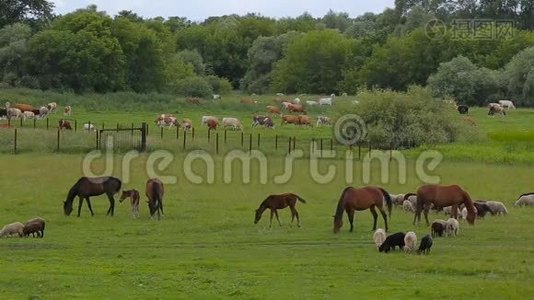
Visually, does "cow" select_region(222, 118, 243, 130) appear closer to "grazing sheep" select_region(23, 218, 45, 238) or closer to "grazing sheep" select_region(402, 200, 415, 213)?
"grazing sheep" select_region(402, 200, 415, 213)

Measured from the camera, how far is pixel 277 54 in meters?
130

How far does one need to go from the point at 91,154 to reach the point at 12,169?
6636 millimetres

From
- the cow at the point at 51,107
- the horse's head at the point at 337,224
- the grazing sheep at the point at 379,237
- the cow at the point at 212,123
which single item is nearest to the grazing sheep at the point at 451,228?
the grazing sheep at the point at 379,237

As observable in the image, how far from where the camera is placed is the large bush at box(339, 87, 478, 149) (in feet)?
179

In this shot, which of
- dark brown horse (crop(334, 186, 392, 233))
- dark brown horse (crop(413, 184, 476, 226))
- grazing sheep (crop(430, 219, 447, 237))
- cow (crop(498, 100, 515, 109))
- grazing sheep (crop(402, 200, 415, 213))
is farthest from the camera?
cow (crop(498, 100, 515, 109))

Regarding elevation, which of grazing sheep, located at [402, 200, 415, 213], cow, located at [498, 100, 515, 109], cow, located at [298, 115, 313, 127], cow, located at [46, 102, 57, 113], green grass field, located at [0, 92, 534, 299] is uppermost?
cow, located at [498, 100, 515, 109]

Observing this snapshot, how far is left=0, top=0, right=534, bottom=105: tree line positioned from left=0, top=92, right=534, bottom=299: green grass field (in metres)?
44.1

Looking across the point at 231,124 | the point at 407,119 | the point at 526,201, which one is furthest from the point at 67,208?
the point at 231,124

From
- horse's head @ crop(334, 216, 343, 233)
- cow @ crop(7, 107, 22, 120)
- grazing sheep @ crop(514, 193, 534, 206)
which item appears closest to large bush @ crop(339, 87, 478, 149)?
cow @ crop(7, 107, 22, 120)

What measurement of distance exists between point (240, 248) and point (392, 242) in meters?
3.64

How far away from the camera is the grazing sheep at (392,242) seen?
2162 cm

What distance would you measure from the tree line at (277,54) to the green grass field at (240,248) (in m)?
44.1

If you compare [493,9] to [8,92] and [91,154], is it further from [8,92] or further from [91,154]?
[91,154]

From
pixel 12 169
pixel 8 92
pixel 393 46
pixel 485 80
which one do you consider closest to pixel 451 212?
pixel 12 169
